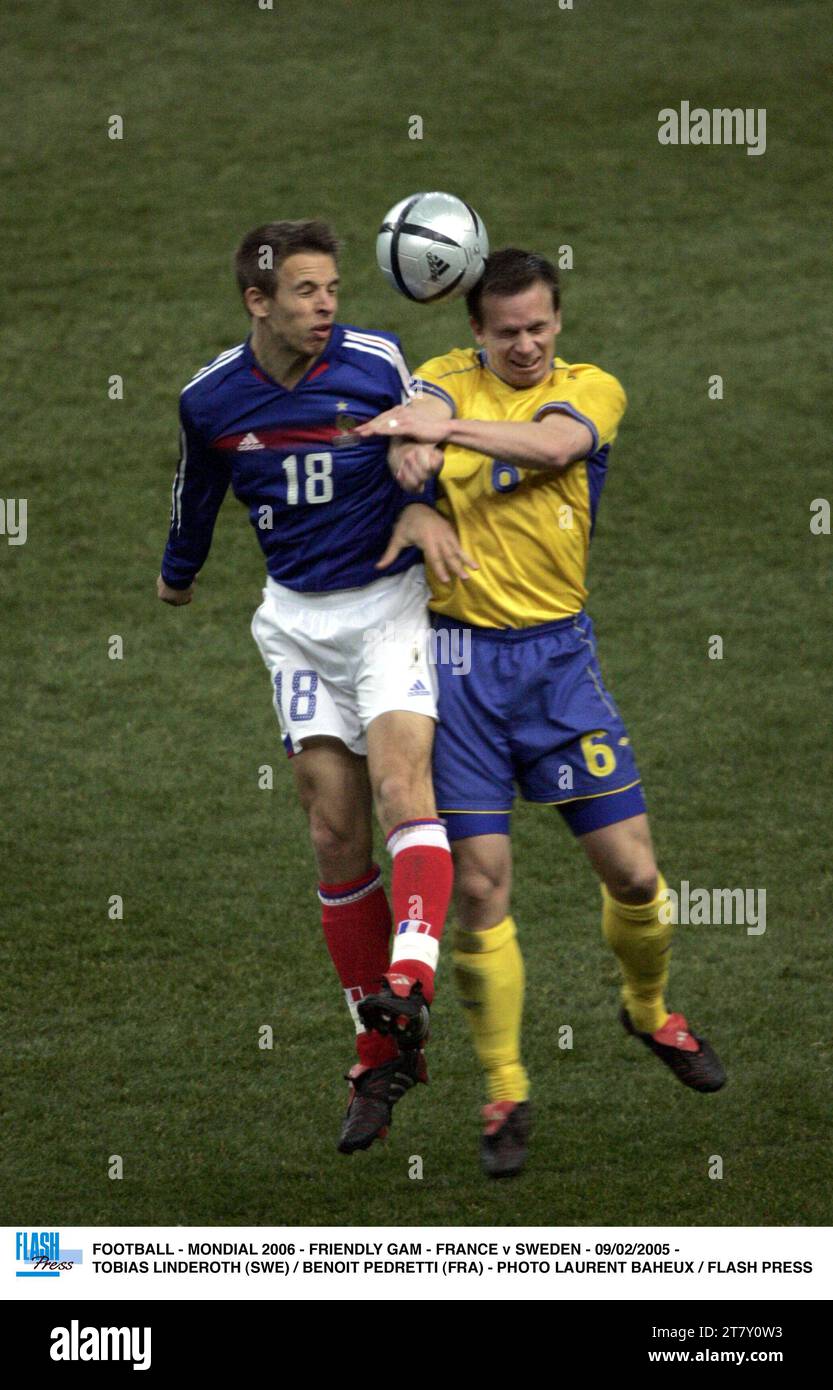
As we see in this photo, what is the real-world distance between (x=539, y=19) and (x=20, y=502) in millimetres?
7810

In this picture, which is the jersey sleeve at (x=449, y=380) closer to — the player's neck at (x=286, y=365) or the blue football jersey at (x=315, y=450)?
the blue football jersey at (x=315, y=450)

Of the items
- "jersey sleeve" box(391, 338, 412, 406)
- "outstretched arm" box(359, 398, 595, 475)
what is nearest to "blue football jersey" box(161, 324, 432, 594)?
"jersey sleeve" box(391, 338, 412, 406)

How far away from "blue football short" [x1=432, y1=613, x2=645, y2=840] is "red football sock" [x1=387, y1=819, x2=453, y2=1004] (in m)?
0.21

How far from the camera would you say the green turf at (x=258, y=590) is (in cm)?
618

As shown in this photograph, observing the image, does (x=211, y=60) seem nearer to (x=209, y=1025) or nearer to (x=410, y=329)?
(x=410, y=329)

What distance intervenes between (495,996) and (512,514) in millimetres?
1280

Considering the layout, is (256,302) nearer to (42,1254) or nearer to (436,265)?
(436,265)

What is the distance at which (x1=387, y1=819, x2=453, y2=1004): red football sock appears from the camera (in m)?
4.68

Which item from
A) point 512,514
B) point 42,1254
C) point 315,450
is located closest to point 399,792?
point 512,514

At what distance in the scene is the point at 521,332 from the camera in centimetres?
495

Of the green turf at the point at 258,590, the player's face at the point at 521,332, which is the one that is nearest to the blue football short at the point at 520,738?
the player's face at the point at 521,332

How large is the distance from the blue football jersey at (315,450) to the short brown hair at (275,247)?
22cm

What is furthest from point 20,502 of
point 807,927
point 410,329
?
point 807,927

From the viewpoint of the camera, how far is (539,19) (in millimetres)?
16219
